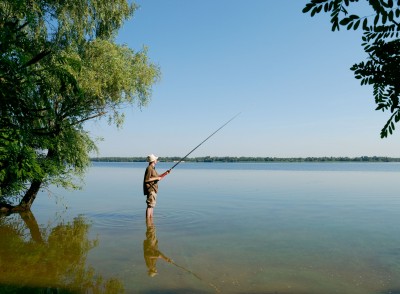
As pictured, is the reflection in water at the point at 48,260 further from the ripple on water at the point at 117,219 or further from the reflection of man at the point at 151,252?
the reflection of man at the point at 151,252

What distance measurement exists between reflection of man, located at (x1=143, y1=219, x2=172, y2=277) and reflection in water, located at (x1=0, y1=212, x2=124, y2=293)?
0.98 metres

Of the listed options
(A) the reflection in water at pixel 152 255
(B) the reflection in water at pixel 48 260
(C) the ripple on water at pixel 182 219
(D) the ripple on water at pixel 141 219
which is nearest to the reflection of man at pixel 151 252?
(A) the reflection in water at pixel 152 255

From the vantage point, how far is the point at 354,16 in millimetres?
2105

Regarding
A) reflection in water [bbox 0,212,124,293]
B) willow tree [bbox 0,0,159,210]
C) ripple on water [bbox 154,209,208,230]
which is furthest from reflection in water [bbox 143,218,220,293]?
willow tree [bbox 0,0,159,210]

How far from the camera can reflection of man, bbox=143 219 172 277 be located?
25.7ft

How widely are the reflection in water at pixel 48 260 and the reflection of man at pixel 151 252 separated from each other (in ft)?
3.21

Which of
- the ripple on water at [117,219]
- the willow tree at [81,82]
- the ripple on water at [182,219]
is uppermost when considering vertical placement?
the willow tree at [81,82]

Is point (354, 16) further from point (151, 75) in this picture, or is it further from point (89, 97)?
point (151, 75)

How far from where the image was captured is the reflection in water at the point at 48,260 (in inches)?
264

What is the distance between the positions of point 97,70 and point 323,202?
13525 mm

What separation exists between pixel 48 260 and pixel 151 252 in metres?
2.35

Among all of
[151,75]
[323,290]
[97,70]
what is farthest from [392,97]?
[151,75]

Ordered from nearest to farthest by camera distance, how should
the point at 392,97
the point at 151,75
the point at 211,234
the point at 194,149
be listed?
the point at 392,97 → the point at 211,234 → the point at 194,149 → the point at 151,75

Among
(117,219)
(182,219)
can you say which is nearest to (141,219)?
(117,219)
